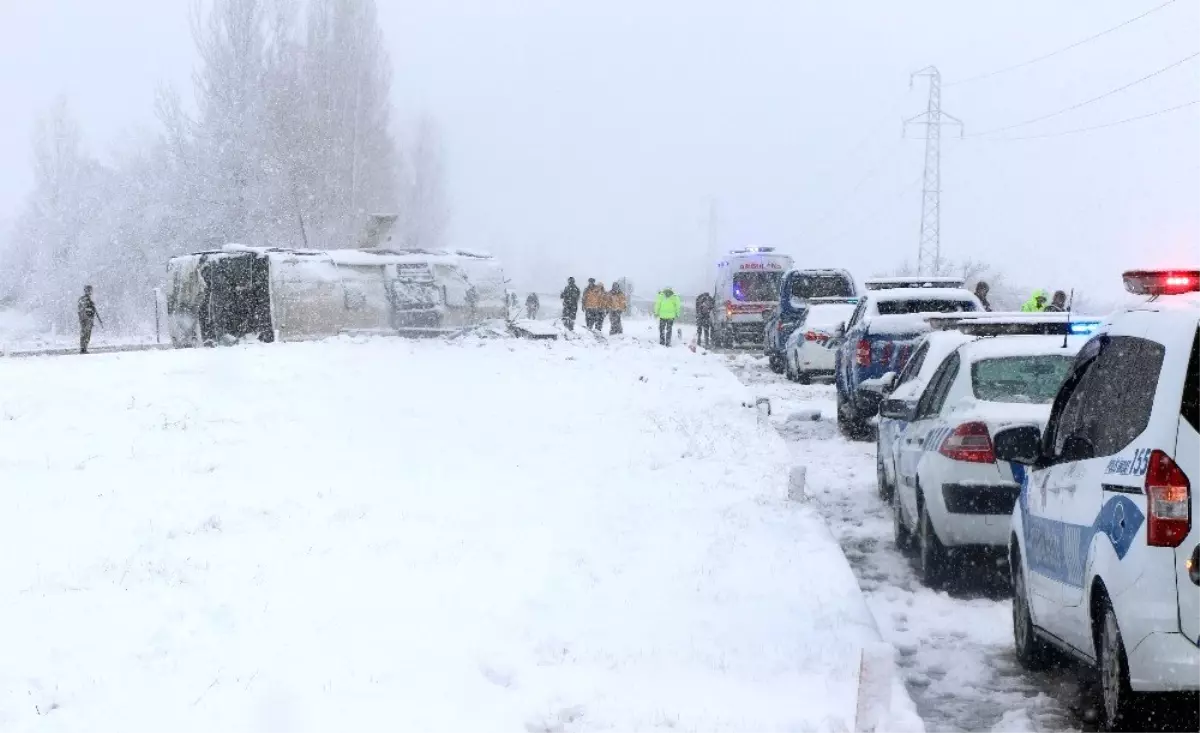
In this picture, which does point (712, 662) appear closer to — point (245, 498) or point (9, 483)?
point (245, 498)

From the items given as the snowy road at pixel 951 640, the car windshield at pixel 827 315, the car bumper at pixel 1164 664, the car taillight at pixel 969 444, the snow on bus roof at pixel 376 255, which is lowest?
the snowy road at pixel 951 640

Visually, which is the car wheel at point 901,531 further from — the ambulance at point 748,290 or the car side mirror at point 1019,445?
the ambulance at point 748,290

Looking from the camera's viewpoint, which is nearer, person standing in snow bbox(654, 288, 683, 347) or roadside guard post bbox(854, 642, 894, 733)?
roadside guard post bbox(854, 642, 894, 733)

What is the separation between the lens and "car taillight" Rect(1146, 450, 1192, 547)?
14.6ft

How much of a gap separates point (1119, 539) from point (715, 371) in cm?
2108

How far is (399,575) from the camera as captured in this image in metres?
8.38

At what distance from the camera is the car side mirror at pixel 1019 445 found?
6.15 m

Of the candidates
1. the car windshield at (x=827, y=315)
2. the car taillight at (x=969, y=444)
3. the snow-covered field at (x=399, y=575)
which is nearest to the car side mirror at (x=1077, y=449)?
the snow-covered field at (x=399, y=575)

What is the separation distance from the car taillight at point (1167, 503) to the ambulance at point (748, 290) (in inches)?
1142

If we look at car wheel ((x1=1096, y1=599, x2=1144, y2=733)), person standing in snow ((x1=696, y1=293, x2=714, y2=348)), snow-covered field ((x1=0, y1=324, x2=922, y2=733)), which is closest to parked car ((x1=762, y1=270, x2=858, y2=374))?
person standing in snow ((x1=696, y1=293, x2=714, y2=348))

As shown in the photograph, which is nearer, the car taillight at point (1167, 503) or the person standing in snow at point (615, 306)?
the car taillight at point (1167, 503)

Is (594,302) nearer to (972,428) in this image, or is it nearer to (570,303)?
(570,303)

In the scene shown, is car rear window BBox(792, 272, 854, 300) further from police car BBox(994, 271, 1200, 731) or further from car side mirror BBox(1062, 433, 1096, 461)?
car side mirror BBox(1062, 433, 1096, 461)

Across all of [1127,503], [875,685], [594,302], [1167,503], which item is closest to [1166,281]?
[1127,503]
